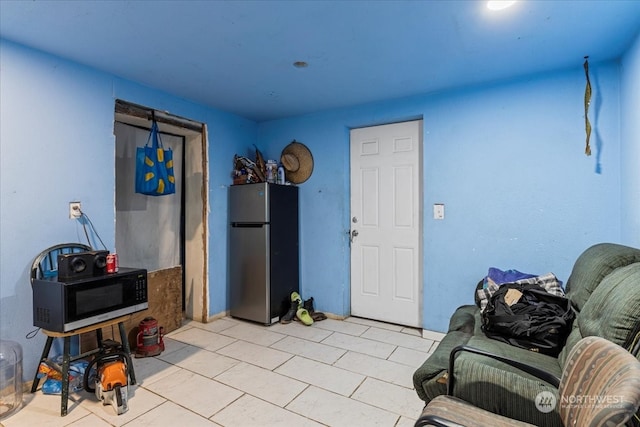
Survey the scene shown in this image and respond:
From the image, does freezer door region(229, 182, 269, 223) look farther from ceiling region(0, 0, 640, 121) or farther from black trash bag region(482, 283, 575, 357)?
black trash bag region(482, 283, 575, 357)

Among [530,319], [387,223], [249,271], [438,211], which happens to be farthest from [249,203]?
[530,319]

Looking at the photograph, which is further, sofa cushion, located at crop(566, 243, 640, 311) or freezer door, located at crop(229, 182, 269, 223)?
freezer door, located at crop(229, 182, 269, 223)

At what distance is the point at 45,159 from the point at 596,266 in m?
3.54

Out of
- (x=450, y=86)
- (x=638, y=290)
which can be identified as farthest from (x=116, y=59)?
(x=638, y=290)

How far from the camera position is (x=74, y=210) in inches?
92.2

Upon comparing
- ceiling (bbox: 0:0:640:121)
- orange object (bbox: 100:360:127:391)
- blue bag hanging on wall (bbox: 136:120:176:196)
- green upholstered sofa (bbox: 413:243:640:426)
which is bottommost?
orange object (bbox: 100:360:127:391)

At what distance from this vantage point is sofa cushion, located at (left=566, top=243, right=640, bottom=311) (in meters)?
1.67

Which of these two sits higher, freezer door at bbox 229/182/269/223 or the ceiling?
the ceiling

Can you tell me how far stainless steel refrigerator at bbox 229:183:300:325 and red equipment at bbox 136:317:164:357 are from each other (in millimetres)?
970

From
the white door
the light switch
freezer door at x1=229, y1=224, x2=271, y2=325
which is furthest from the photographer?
freezer door at x1=229, y1=224, x2=271, y2=325

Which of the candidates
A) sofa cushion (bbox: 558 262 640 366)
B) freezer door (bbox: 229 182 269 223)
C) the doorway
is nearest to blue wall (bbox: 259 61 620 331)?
freezer door (bbox: 229 182 269 223)

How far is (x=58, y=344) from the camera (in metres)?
2.25

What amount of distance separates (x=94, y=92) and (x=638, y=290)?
3444 millimetres

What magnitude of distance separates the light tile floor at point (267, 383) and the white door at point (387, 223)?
1.16 feet
